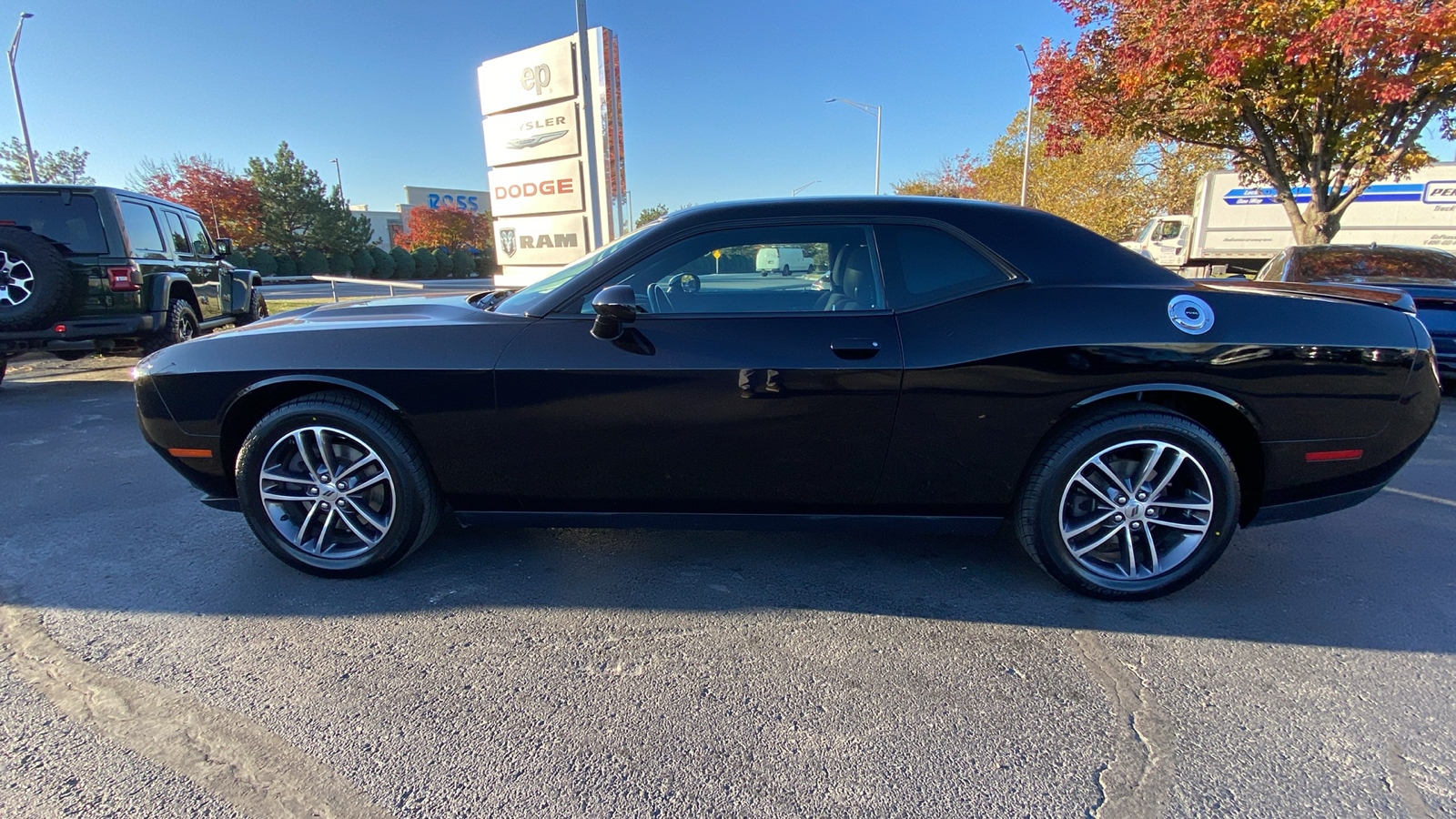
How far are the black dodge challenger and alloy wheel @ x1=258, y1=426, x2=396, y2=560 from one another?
11mm

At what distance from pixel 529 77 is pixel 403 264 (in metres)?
29.0

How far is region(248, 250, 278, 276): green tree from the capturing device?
2944 cm

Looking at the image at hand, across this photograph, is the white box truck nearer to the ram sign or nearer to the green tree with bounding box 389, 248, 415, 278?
the ram sign

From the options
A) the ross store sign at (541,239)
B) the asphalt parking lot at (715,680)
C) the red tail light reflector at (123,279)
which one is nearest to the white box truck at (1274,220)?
the ross store sign at (541,239)

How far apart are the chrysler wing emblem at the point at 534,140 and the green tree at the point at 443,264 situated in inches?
1161

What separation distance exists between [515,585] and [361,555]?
0.66 meters

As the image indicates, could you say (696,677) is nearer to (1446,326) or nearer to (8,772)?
(8,772)

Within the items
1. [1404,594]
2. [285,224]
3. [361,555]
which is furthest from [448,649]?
[285,224]

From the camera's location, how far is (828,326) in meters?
2.48

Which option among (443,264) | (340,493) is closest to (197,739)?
(340,493)

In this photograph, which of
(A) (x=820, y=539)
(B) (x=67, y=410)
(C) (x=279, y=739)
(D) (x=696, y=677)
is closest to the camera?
(C) (x=279, y=739)

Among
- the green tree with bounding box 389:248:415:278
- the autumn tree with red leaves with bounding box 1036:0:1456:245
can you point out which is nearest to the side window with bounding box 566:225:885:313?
the autumn tree with red leaves with bounding box 1036:0:1456:245

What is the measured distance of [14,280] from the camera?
5.86 m

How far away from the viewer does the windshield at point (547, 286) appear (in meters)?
2.72
